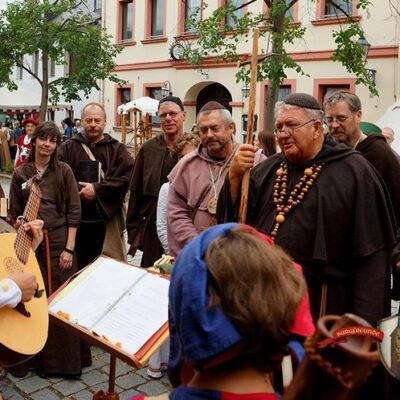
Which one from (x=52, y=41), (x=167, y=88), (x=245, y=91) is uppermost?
(x=52, y=41)

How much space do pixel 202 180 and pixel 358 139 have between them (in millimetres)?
1185

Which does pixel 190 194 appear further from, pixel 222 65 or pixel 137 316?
pixel 222 65

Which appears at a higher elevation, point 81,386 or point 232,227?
point 232,227

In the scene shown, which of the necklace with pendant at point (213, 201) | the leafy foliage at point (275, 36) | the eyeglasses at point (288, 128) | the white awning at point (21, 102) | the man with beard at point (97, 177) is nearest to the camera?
the eyeglasses at point (288, 128)

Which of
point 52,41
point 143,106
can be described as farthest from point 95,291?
point 143,106

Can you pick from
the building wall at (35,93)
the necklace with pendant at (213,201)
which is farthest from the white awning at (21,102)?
the necklace with pendant at (213,201)

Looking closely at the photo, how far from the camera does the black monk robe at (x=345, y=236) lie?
2623 millimetres

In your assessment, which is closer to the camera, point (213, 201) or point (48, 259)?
point (213, 201)

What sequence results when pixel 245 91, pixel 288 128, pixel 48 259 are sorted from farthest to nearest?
pixel 245 91 < pixel 48 259 < pixel 288 128

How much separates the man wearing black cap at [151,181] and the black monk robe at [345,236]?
1899 mm

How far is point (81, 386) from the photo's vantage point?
13.1ft

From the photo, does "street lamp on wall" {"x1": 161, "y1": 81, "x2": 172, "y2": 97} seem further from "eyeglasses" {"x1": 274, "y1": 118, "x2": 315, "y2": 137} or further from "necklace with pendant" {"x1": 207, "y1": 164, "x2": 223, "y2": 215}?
"eyeglasses" {"x1": 274, "y1": 118, "x2": 315, "y2": 137}

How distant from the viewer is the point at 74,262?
4355 mm

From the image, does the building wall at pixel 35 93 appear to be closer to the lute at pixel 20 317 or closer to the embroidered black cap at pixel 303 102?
the lute at pixel 20 317
